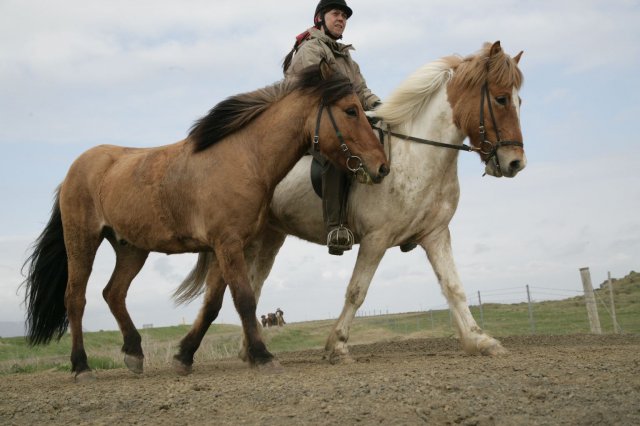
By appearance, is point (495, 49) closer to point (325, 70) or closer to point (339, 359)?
point (325, 70)

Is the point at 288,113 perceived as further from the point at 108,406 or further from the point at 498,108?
the point at 108,406

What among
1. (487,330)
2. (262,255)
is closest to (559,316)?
(487,330)

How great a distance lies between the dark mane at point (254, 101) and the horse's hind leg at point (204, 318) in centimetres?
131

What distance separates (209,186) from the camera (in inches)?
277

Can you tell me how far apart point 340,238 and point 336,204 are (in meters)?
0.36

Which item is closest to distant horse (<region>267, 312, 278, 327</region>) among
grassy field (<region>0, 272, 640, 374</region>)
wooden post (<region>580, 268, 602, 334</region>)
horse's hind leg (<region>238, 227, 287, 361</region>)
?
grassy field (<region>0, 272, 640, 374</region>)

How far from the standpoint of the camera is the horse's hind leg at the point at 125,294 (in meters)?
8.10

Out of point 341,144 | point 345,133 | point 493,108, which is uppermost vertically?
point 493,108

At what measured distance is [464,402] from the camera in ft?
15.8

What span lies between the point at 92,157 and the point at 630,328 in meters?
14.9

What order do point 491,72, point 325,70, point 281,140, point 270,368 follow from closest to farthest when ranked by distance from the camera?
point 270,368 → point 281,140 → point 325,70 → point 491,72

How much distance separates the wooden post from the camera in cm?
1490

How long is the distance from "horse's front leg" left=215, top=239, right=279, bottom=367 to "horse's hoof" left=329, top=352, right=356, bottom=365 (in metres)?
1.19

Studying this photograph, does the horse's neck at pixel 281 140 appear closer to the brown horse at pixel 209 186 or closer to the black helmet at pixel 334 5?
the brown horse at pixel 209 186
